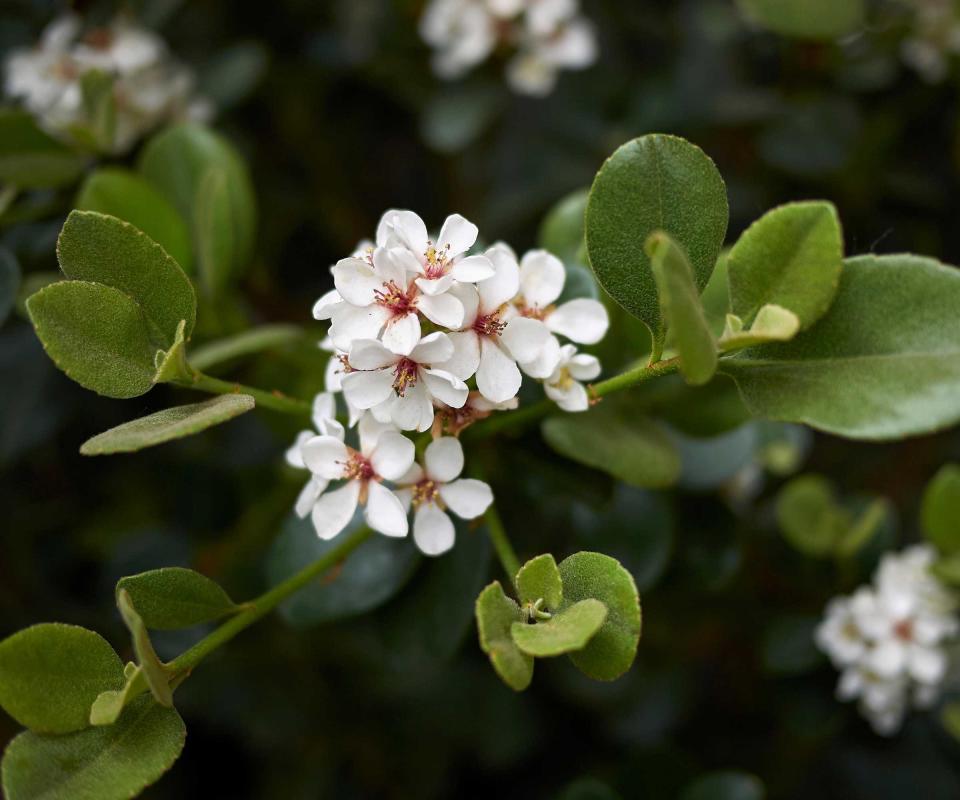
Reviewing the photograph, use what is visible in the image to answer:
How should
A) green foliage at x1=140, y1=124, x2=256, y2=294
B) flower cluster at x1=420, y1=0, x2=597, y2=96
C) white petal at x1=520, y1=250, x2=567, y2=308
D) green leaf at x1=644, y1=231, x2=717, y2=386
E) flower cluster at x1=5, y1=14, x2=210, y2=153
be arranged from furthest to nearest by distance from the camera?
1. flower cluster at x1=420, y1=0, x2=597, y2=96
2. flower cluster at x1=5, y1=14, x2=210, y2=153
3. green foliage at x1=140, y1=124, x2=256, y2=294
4. white petal at x1=520, y1=250, x2=567, y2=308
5. green leaf at x1=644, y1=231, x2=717, y2=386

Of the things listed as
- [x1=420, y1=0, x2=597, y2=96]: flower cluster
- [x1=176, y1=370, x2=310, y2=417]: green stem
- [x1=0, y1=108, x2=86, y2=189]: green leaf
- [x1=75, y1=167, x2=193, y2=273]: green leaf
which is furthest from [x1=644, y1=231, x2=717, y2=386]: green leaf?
[x1=420, y1=0, x2=597, y2=96]: flower cluster

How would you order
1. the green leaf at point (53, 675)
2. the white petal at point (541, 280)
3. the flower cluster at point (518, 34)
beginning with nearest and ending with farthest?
the green leaf at point (53, 675) → the white petal at point (541, 280) → the flower cluster at point (518, 34)

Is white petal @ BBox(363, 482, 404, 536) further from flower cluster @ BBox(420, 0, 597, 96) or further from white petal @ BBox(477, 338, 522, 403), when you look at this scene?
flower cluster @ BBox(420, 0, 597, 96)

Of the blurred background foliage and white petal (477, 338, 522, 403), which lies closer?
white petal (477, 338, 522, 403)

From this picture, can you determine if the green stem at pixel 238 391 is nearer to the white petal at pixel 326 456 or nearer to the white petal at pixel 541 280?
the white petal at pixel 326 456

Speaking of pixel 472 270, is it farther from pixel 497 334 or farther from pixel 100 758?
pixel 100 758

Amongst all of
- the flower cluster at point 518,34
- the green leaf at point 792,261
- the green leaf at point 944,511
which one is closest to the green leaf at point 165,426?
the green leaf at point 792,261

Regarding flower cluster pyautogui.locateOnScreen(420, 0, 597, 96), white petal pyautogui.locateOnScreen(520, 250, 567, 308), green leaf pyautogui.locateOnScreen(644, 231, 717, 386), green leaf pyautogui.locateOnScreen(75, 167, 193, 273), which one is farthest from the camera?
flower cluster pyautogui.locateOnScreen(420, 0, 597, 96)
